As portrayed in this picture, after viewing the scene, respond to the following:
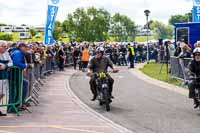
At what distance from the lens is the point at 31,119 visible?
13.6 metres

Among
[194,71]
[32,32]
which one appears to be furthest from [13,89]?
[32,32]

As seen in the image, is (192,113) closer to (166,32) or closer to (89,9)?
(89,9)

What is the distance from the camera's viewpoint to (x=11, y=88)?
14469mm

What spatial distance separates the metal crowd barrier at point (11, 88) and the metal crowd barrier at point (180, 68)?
9.30m

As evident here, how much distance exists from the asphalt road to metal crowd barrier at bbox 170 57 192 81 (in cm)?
144

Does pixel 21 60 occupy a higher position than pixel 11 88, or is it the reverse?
pixel 21 60

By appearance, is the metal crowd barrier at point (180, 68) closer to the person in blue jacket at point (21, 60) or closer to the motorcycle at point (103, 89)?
the motorcycle at point (103, 89)

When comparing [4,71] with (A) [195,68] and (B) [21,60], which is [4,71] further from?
(A) [195,68]

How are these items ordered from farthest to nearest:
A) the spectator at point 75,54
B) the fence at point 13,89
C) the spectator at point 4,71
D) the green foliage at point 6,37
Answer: the green foliage at point 6,37 → the spectator at point 75,54 → the fence at point 13,89 → the spectator at point 4,71

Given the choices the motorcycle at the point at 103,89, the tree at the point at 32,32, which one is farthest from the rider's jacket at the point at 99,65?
the tree at the point at 32,32

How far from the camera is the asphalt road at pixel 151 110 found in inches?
485

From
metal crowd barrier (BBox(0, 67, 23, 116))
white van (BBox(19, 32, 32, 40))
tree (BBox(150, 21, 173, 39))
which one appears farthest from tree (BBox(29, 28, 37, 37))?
metal crowd barrier (BBox(0, 67, 23, 116))

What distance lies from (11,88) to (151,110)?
150 inches

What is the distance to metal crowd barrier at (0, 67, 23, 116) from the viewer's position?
553 inches
